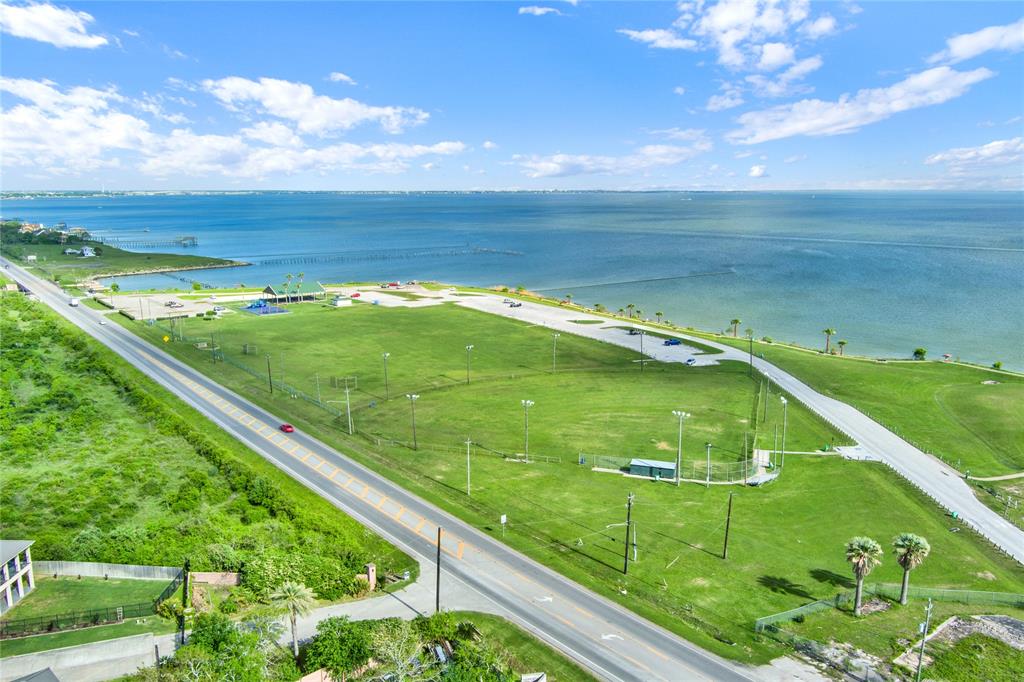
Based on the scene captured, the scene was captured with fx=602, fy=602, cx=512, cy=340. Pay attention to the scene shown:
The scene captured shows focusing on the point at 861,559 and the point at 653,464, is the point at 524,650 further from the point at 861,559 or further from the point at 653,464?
the point at 653,464

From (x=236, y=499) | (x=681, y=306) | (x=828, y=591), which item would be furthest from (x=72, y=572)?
(x=681, y=306)

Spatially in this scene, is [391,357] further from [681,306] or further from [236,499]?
[681,306]

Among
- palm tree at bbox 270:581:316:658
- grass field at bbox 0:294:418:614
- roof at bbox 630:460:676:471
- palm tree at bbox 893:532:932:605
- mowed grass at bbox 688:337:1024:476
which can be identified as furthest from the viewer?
mowed grass at bbox 688:337:1024:476

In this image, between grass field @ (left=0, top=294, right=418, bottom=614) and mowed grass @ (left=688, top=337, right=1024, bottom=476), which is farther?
mowed grass @ (left=688, top=337, right=1024, bottom=476)

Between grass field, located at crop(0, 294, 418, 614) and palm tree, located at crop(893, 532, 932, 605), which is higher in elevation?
palm tree, located at crop(893, 532, 932, 605)

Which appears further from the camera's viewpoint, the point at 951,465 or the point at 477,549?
the point at 951,465

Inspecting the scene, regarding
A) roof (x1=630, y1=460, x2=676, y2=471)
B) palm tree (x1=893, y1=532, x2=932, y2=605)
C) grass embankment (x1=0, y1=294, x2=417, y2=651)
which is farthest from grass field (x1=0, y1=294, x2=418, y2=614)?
palm tree (x1=893, y1=532, x2=932, y2=605)

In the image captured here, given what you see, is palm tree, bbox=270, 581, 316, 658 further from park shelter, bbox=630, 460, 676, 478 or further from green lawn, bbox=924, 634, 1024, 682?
park shelter, bbox=630, 460, 676, 478

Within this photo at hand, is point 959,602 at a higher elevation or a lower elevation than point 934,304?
lower
